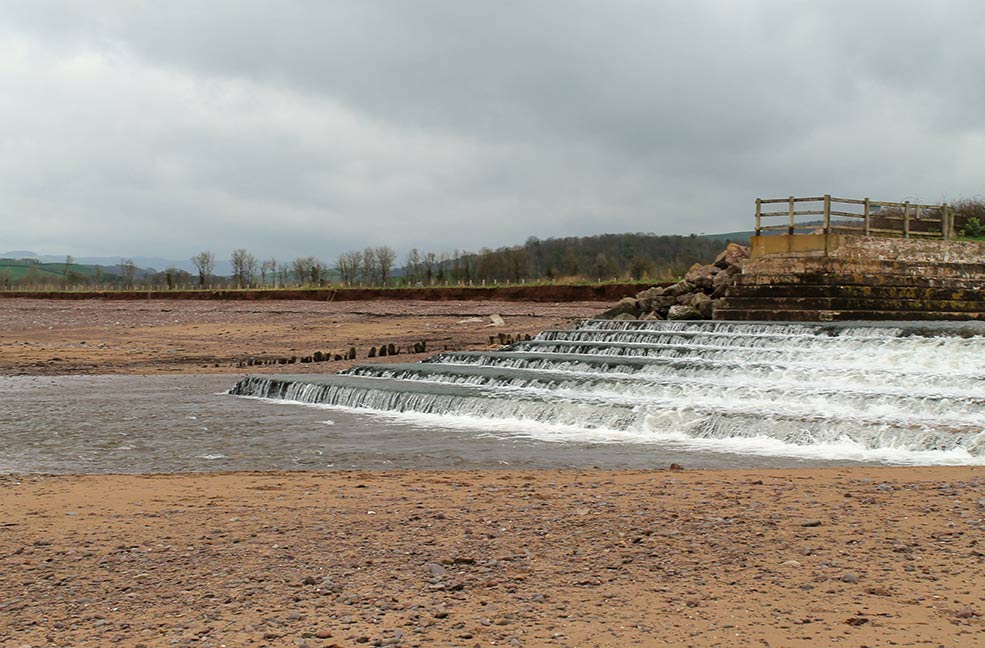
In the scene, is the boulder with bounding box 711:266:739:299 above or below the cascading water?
above

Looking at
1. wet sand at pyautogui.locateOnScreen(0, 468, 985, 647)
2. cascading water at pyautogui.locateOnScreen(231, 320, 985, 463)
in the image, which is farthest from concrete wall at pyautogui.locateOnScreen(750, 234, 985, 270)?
wet sand at pyautogui.locateOnScreen(0, 468, 985, 647)

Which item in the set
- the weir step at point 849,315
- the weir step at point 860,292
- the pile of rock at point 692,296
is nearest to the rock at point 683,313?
the pile of rock at point 692,296

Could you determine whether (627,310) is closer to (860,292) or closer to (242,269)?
(860,292)

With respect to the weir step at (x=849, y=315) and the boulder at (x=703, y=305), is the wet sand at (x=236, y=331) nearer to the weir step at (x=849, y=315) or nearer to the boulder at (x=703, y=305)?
the boulder at (x=703, y=305)

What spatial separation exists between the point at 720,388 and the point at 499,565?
10942 mm

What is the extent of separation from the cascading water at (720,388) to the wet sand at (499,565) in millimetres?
3656

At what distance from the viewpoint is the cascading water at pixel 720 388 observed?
40.9 feet

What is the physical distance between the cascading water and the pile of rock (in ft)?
13.2

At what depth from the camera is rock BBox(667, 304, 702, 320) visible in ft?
93.9

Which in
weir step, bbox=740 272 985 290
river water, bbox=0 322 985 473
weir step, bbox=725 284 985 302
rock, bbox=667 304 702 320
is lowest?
river water, bbox=0 322 985 473

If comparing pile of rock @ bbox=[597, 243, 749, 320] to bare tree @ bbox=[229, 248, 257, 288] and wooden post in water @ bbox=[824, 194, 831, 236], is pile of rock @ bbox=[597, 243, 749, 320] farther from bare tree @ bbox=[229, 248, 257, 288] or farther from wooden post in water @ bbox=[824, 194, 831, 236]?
bare tree @ bbox=[229, 248, 257, 288]

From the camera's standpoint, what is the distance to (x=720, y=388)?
16047 millimetres

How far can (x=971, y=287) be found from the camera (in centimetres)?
2733

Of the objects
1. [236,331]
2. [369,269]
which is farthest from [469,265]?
[236,331]
